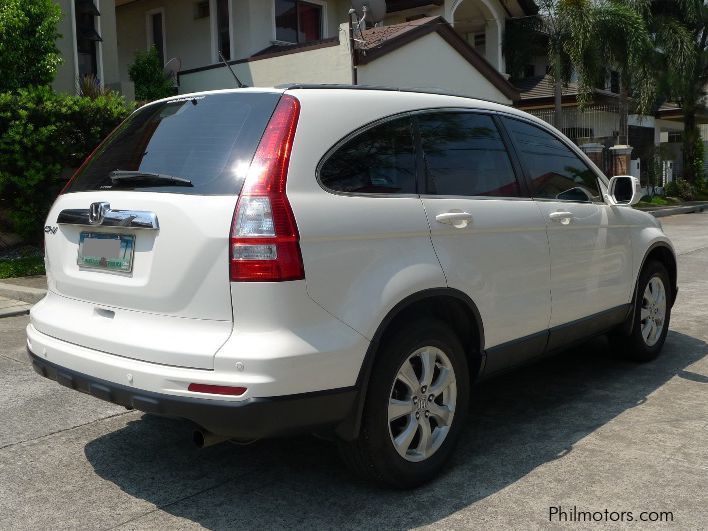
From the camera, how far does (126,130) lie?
3893 mm

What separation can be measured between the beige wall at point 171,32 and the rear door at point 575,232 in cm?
1602

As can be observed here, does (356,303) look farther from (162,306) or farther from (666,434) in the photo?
(666,434)

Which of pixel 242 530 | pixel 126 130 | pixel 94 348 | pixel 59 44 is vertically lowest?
pixel 242 530

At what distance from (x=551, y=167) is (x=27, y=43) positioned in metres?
8.92

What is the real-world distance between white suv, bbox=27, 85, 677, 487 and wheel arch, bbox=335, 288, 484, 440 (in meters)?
0.01

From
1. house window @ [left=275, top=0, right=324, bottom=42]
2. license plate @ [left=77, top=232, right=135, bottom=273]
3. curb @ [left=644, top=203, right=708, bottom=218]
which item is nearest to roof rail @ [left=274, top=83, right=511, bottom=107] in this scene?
license plate @ [left=77, top=232, right=135, bottom=273]

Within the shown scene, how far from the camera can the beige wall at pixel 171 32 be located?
19688mm

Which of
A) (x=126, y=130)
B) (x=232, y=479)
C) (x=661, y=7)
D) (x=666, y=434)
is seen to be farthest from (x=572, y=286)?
(x=661, y=7)

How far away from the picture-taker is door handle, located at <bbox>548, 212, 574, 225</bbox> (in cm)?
443

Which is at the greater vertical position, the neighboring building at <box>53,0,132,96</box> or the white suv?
the neighboring building at <box>53,0,132,96</box>

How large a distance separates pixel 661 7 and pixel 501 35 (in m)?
8.01

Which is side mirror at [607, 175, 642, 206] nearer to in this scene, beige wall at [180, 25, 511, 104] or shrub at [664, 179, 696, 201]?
beige wall at [180, 25, 511, 104]

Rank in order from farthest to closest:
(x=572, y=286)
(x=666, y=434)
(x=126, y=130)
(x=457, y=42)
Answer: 1. (x=457, y=42)
2. (x=572, y=286)
3. (x=666, y=434)
4. (x=126, y=130)

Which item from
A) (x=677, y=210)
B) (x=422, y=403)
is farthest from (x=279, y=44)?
(x=422, y=403)
